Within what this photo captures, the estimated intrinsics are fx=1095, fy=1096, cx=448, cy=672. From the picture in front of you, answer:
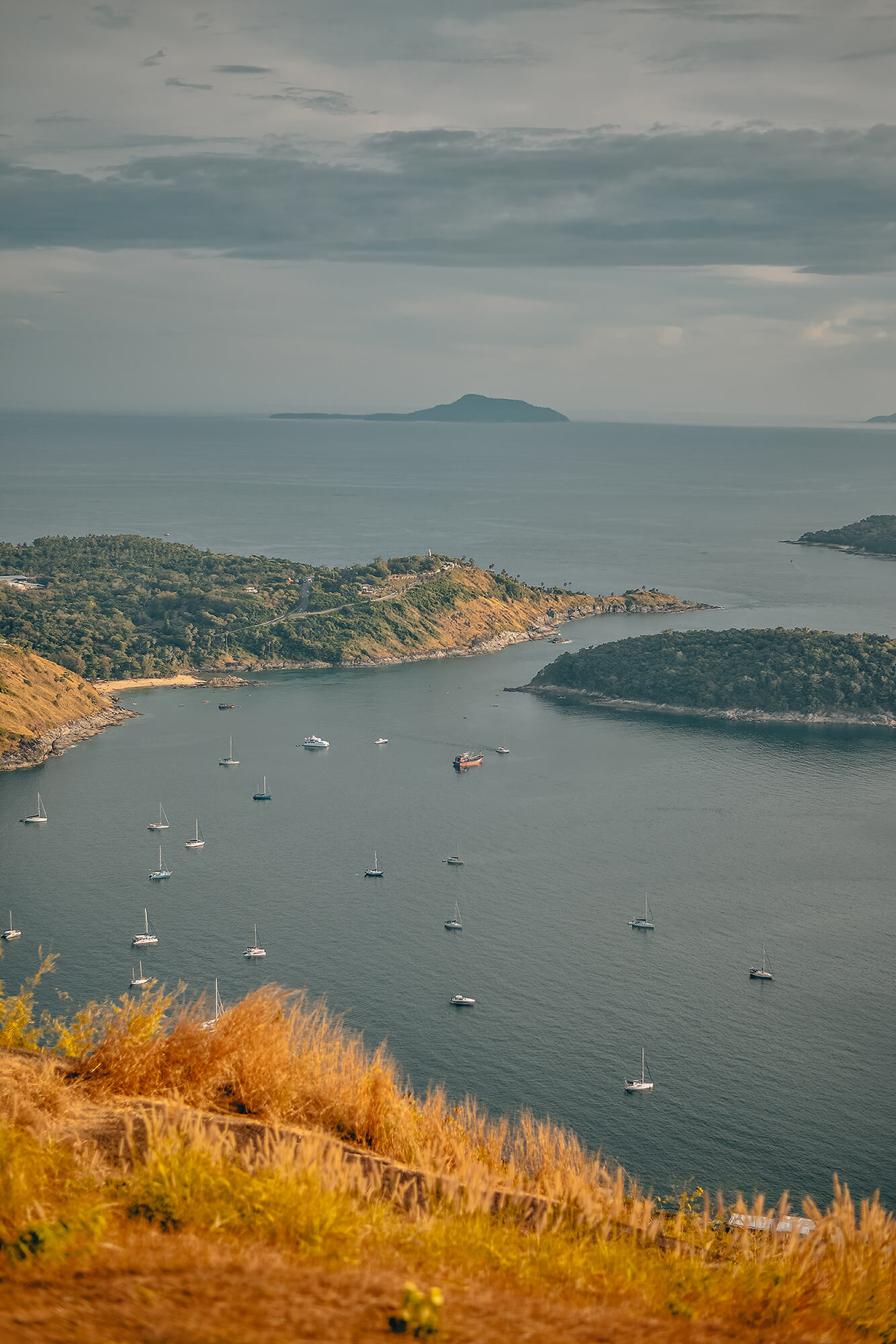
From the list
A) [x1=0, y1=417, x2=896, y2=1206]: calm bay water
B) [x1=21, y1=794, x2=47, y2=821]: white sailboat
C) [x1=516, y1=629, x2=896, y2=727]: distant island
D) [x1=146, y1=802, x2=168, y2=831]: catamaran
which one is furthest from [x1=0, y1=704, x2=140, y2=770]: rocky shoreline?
[x1=516, y1=629, x2=896, y2=727]: distant island

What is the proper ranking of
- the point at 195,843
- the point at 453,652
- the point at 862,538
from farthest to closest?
the point at 862,538
the point at 453,652
the point at 195,843

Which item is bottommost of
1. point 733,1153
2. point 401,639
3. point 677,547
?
point 733,1153

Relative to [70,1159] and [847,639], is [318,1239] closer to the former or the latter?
[70,1159]

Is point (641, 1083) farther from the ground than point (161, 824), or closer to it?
closer to it

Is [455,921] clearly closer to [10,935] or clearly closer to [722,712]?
[10,935]

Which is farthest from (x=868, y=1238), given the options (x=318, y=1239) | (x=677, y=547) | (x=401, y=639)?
(x=677, y=547)

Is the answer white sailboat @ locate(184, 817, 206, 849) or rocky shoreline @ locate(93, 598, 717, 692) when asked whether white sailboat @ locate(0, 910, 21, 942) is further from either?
rocky shoreline @ locate(93, 598, 717, 692)

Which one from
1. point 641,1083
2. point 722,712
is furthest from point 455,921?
point 722,712
